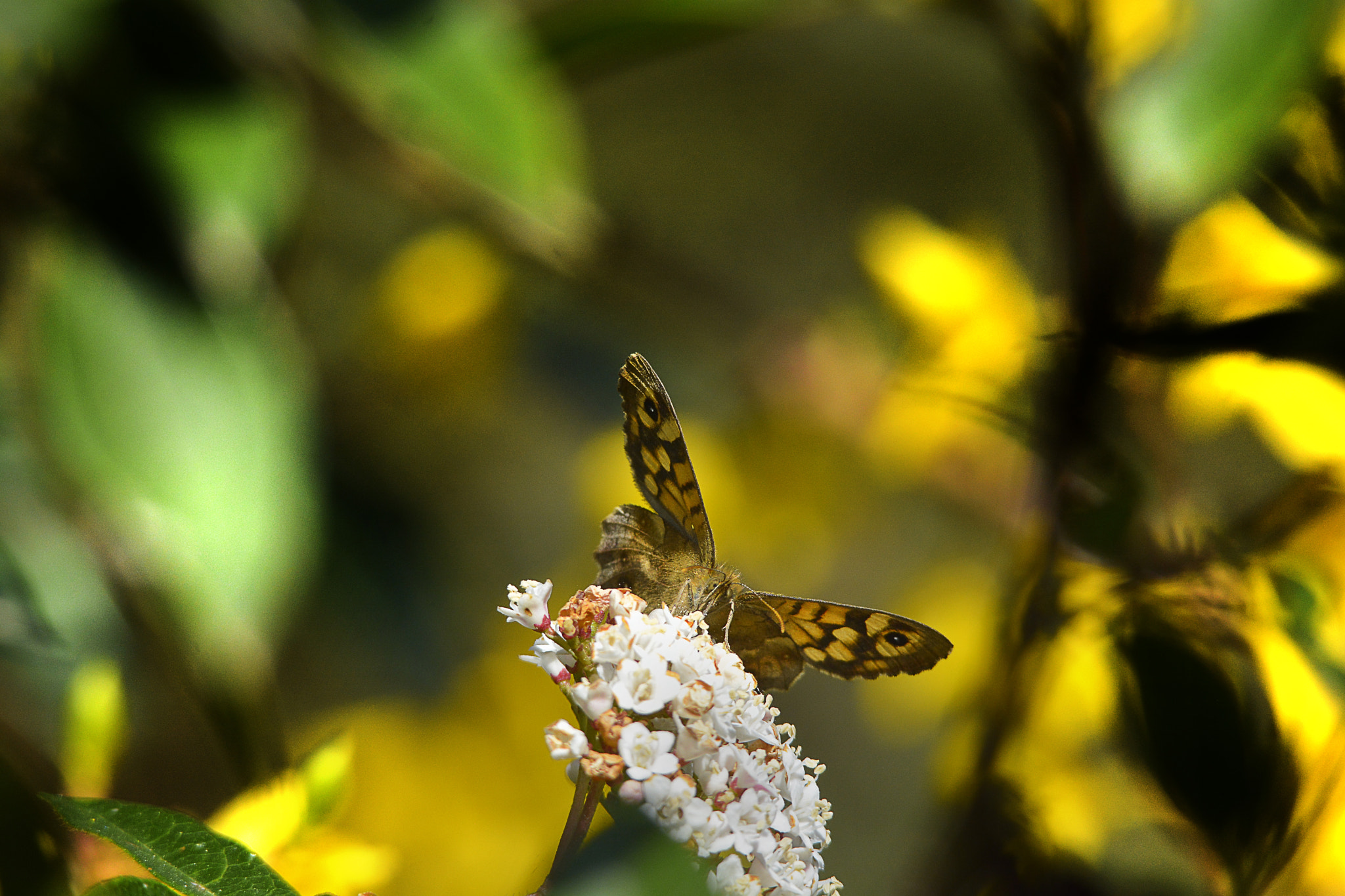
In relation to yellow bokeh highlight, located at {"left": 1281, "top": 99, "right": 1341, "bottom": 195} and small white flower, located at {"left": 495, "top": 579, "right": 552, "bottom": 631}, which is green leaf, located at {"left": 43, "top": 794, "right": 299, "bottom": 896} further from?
yellow bokeh highlight, located at {"left": 1281, "top": 99, "right": 1341, "bottom": 195}

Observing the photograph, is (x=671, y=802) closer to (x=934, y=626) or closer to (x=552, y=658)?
(x=552, y=658)

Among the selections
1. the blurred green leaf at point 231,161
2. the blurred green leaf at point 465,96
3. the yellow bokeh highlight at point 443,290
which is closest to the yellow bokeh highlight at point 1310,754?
the blurred green leaf at point 465,96

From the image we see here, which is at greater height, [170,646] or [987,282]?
[987,282]

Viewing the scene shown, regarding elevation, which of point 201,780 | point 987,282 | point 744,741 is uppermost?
point 987,282

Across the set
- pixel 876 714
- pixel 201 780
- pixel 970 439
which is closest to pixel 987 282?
pixel 970 439

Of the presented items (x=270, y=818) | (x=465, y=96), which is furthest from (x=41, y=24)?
(x=270, y=818)

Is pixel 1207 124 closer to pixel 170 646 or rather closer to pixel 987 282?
pixel 987 282

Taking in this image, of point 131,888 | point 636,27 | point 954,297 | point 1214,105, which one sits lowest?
point 131,888
